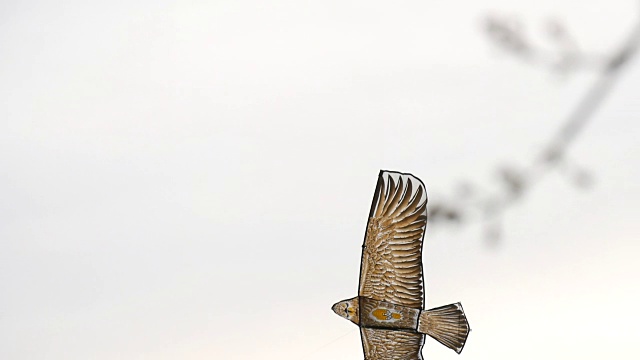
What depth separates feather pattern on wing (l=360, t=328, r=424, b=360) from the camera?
13.0 m

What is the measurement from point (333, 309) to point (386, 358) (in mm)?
332

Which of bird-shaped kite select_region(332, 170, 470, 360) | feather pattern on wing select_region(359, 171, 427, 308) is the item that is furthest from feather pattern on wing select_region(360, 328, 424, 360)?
feather pattern on wing select_region(359, 171, 427, 308)

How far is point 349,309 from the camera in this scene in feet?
42.8

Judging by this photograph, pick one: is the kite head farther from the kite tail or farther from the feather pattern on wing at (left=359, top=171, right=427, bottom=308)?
the kite tail

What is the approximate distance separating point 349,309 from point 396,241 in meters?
0.37

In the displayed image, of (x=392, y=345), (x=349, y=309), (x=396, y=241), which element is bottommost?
(x=392, y=345)

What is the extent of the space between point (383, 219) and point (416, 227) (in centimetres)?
15

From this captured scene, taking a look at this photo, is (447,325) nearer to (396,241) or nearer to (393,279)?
(393,279)

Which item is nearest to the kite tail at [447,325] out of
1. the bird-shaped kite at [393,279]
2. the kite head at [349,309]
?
the bird-shaped kite at [393,279]

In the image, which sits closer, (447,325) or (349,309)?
(447,325)

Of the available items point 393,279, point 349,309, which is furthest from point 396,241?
point 349,309

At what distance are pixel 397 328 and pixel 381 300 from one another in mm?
148

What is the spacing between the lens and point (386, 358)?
42.5ft

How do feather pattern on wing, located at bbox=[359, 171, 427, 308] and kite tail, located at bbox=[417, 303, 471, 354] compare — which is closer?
kite tail, located at bbox=[417, 303, 471, 354]
